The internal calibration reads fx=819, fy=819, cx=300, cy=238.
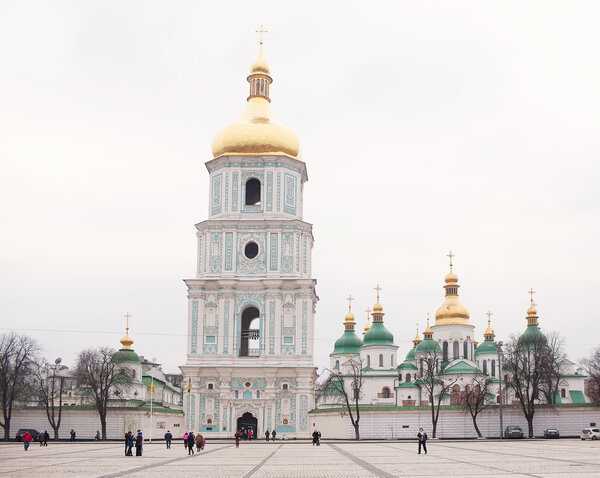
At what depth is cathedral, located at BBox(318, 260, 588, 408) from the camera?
78250 millimetres

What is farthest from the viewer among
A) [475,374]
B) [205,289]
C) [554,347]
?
[475,374]

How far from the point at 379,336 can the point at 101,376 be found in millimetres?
37920

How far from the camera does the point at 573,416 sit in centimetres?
5250

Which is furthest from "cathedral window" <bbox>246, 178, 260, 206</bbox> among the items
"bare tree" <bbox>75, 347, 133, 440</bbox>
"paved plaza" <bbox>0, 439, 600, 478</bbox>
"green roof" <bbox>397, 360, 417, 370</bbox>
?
"green roof" <bbox>397, 360, 417, 370</bbox>

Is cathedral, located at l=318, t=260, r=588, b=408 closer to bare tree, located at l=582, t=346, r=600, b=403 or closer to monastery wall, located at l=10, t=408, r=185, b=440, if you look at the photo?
bare tree, located at l=582, t=346, r=600, b=403

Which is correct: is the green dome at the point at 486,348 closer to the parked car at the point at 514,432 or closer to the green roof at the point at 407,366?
the green roof at the point at 407,366

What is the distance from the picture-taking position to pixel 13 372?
5344 centimetres

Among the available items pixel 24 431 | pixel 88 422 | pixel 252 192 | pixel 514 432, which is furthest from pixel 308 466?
pixel 252 192

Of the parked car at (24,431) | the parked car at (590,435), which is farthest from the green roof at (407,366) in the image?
the parked car at (24,431)

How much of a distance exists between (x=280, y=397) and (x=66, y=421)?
47.1 ft

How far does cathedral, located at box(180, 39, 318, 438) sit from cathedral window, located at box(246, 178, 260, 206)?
3.1 inches

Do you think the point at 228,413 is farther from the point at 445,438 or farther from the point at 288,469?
the point at 288,469

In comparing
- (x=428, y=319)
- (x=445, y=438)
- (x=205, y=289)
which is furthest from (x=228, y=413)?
(x=428, y=319)

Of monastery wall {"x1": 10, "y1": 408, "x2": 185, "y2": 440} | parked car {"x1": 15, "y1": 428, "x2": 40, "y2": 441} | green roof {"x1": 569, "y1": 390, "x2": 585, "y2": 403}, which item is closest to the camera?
parked car {"x1": 15, "y1": 428, "x2": 40, "y2": 441}
